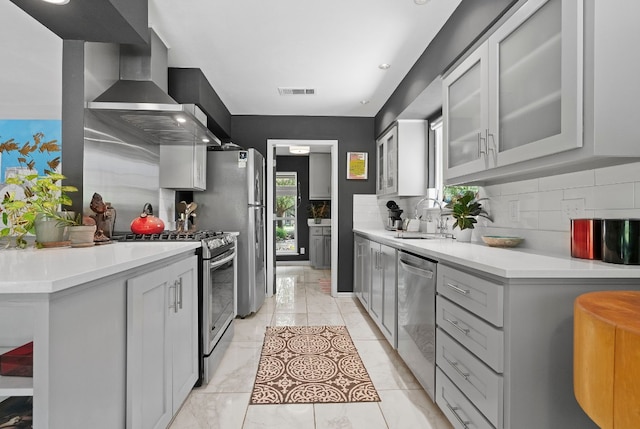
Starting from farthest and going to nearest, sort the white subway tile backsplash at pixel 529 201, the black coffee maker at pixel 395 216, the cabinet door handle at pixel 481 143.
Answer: the black coffee maker at pixel 395 216 < the white subway tile backsplash at pixel 529 201 < the cabinet door handle at pixel 481 143

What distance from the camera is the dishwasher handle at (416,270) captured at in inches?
79.4

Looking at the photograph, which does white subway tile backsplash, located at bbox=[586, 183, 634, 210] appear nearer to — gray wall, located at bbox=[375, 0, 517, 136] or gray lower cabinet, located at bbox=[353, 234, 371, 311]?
gray wall, located at bbox=[375, 0, 517, 136]

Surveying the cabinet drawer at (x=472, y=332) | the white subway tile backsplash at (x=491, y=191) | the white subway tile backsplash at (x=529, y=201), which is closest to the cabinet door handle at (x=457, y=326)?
the cabinet drawer at (x=472, y=332)

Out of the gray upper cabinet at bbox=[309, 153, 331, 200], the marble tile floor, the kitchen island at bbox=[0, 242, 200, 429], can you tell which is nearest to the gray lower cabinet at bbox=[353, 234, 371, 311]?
the marble tile floor

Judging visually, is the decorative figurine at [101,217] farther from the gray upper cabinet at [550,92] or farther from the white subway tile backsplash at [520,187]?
the white subway tile backsplash at [520,187]

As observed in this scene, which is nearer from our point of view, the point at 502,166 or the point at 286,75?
the point at 502,166

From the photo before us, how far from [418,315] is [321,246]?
4862mm

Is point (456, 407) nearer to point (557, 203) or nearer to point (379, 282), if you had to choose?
point (557, 203)

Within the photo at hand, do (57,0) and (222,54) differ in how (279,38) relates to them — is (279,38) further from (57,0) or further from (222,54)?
(57,0)

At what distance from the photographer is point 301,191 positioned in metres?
7.58

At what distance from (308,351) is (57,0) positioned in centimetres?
269

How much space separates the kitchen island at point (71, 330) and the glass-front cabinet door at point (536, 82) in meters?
1.73

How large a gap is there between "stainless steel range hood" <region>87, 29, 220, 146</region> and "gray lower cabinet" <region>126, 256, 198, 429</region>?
102 centimetres

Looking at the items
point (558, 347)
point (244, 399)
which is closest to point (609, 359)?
point (558, 347)
